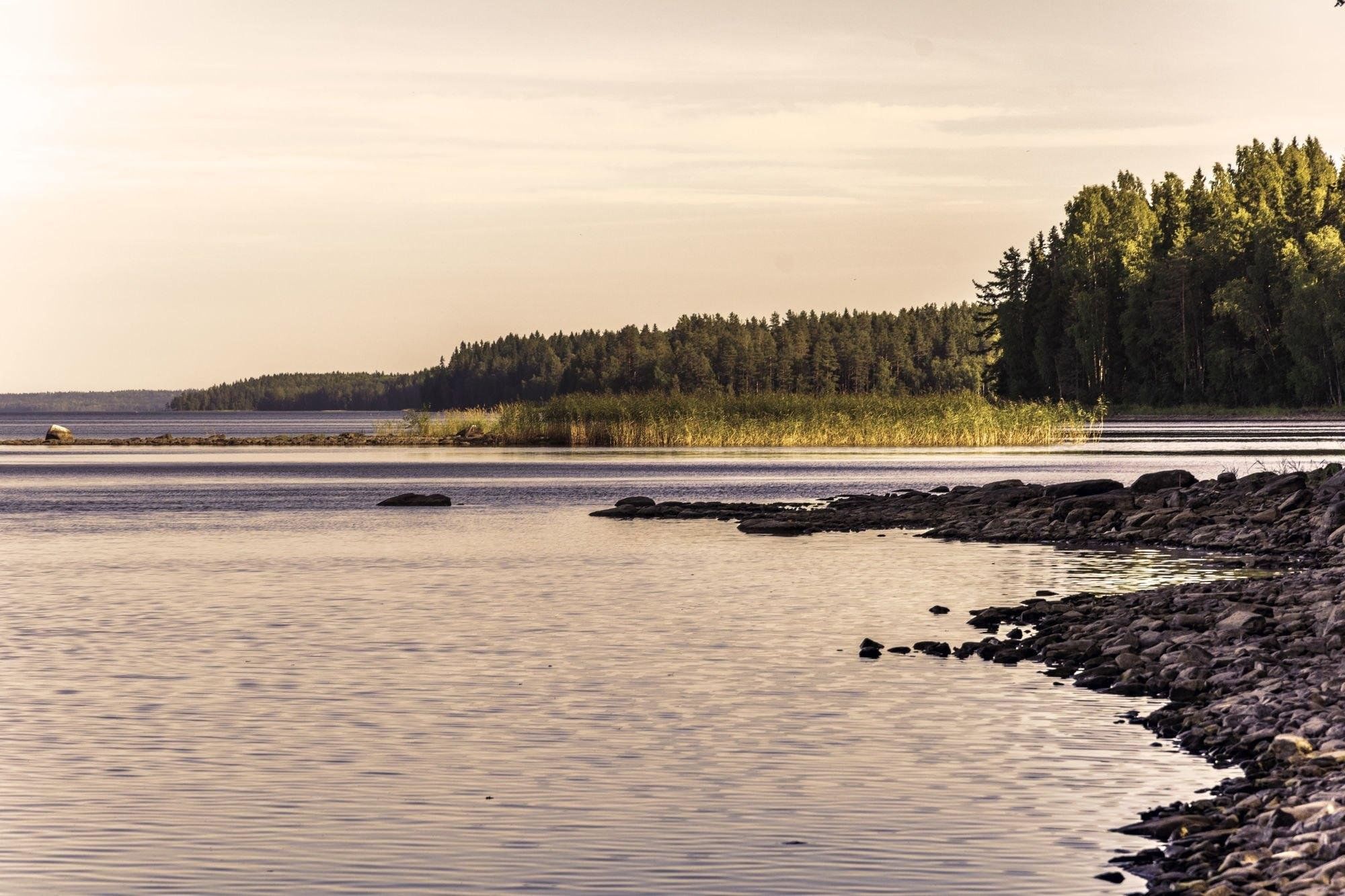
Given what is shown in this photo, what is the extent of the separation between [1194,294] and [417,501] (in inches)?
3925

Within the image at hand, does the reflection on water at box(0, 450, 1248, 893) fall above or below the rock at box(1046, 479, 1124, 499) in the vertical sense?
below

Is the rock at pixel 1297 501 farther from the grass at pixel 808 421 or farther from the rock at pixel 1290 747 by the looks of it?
the grass at pixel 808 421

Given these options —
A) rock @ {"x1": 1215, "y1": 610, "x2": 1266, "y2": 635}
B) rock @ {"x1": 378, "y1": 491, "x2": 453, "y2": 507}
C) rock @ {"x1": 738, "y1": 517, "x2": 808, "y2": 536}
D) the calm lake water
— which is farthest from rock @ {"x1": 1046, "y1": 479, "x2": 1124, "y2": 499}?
rock @ {"x1": 1215, "y1": 610, "x2": 1266, "y2": 635}

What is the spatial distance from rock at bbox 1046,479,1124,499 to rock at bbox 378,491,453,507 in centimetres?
2004

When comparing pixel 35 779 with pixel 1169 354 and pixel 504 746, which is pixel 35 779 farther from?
pixel 1169 354

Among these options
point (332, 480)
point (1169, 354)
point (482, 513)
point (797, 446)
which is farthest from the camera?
point (1169, 354)

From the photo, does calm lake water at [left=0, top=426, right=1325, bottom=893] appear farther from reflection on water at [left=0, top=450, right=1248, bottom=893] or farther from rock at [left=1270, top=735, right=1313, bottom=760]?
rock at [left=1270, top=735, right=1313, bottom=760]

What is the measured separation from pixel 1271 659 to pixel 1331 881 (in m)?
8.68

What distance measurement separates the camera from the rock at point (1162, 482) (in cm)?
4441

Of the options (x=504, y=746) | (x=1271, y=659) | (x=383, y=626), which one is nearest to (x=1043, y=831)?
(x=504, y=746)

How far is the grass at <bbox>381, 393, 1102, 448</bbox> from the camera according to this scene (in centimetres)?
8856

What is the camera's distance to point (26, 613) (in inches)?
1056

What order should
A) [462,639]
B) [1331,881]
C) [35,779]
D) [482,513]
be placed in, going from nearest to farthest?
1. [1331,881]
2. [35,779]
3. [462,639]
4. [482,513]

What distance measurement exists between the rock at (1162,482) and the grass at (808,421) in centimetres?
4175
